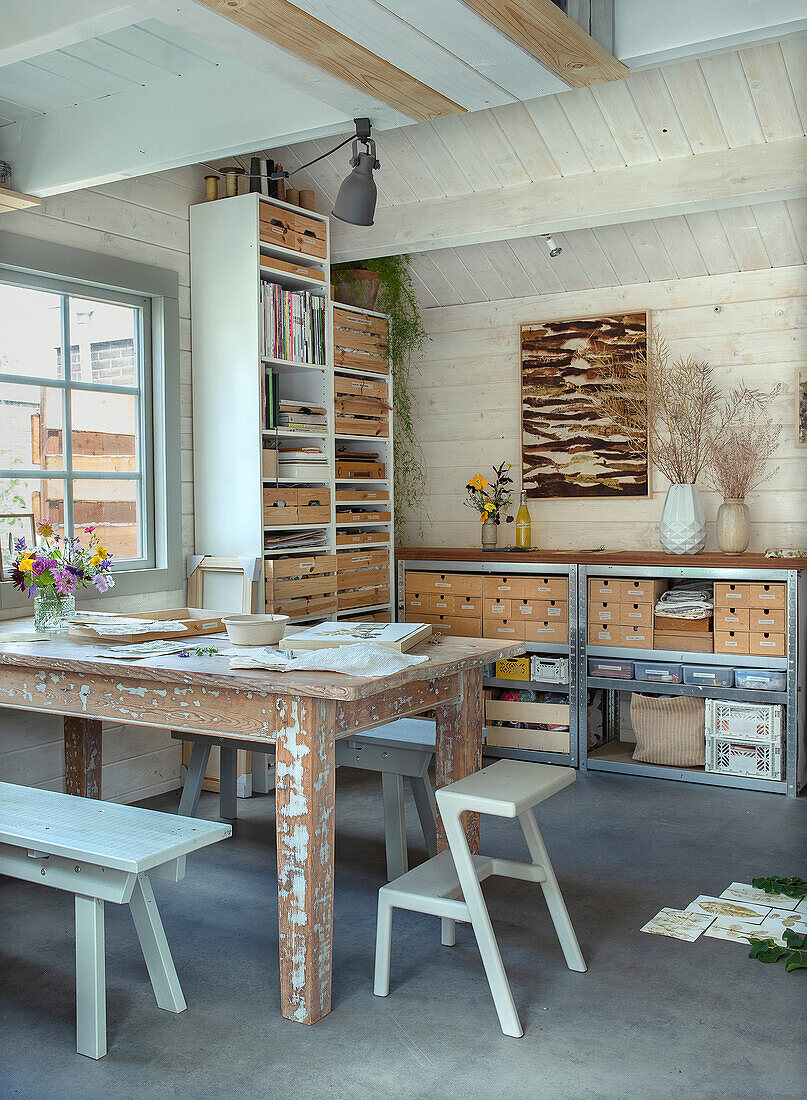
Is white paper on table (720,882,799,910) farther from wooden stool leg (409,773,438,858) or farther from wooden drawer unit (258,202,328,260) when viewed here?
wooden drawer unit (258,202,328,260)

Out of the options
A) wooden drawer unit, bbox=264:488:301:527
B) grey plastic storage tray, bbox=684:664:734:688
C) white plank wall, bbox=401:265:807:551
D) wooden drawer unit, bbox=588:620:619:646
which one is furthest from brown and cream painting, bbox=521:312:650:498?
wooden drawer unit, bbox=264:488:301:527

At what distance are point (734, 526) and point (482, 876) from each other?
8.83ft

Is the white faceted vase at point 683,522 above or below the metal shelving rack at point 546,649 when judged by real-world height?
above

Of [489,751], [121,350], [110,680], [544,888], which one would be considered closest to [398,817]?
[544,888]

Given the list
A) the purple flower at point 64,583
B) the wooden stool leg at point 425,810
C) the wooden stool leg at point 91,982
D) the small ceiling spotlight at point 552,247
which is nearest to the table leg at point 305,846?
the wooden stool leg at point 91,982

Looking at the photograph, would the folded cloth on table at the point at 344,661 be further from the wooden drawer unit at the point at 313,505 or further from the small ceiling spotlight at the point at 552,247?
the small ceiling spotlight at the point at 552,247

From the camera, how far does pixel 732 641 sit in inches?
183

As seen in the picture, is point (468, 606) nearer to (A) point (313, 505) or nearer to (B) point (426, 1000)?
(A) point (313, 505)

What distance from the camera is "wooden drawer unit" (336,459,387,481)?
16.7 feet

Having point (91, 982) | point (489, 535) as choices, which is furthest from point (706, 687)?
point (91, 982)

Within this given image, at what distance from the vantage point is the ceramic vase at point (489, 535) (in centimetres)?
543

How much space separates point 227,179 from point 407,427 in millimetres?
1779

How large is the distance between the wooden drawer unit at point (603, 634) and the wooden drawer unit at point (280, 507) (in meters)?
1.55

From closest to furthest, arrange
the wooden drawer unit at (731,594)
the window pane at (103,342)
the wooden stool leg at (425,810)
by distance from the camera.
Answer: the wooden stool leg at (425,810) → the window pane at (103,342) → the wooden drawer unit at (731,594)
